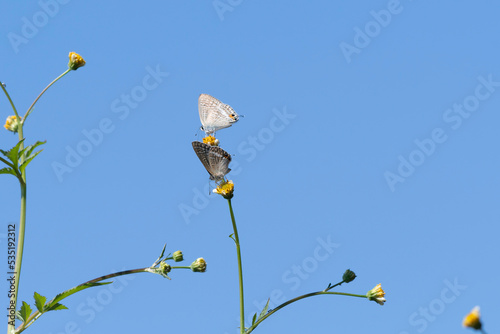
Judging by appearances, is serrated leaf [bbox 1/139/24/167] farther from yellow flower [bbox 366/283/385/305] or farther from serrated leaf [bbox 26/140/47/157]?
yellow flower [bbox 366/283/385/305]

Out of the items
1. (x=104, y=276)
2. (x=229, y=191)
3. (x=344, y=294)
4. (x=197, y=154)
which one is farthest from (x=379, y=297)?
(x=104, y=276)

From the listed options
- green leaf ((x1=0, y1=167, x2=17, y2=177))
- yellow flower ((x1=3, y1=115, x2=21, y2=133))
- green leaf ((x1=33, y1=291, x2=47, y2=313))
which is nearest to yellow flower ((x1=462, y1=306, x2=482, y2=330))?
green leaf ((x1=33, y1=291, x2=47, y2=313))

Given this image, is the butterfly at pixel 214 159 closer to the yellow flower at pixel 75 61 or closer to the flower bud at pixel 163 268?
the flower bud at pixel 163 268

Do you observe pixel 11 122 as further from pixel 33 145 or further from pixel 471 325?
pixel 471 325

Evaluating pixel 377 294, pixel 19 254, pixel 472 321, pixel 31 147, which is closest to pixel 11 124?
pixel 31 147

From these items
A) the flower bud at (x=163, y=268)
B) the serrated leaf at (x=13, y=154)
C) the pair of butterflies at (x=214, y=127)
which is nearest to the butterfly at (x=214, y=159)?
the pair of butterflies at (x=214, y=127)

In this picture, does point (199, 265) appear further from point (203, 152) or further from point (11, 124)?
point (11, 124)
